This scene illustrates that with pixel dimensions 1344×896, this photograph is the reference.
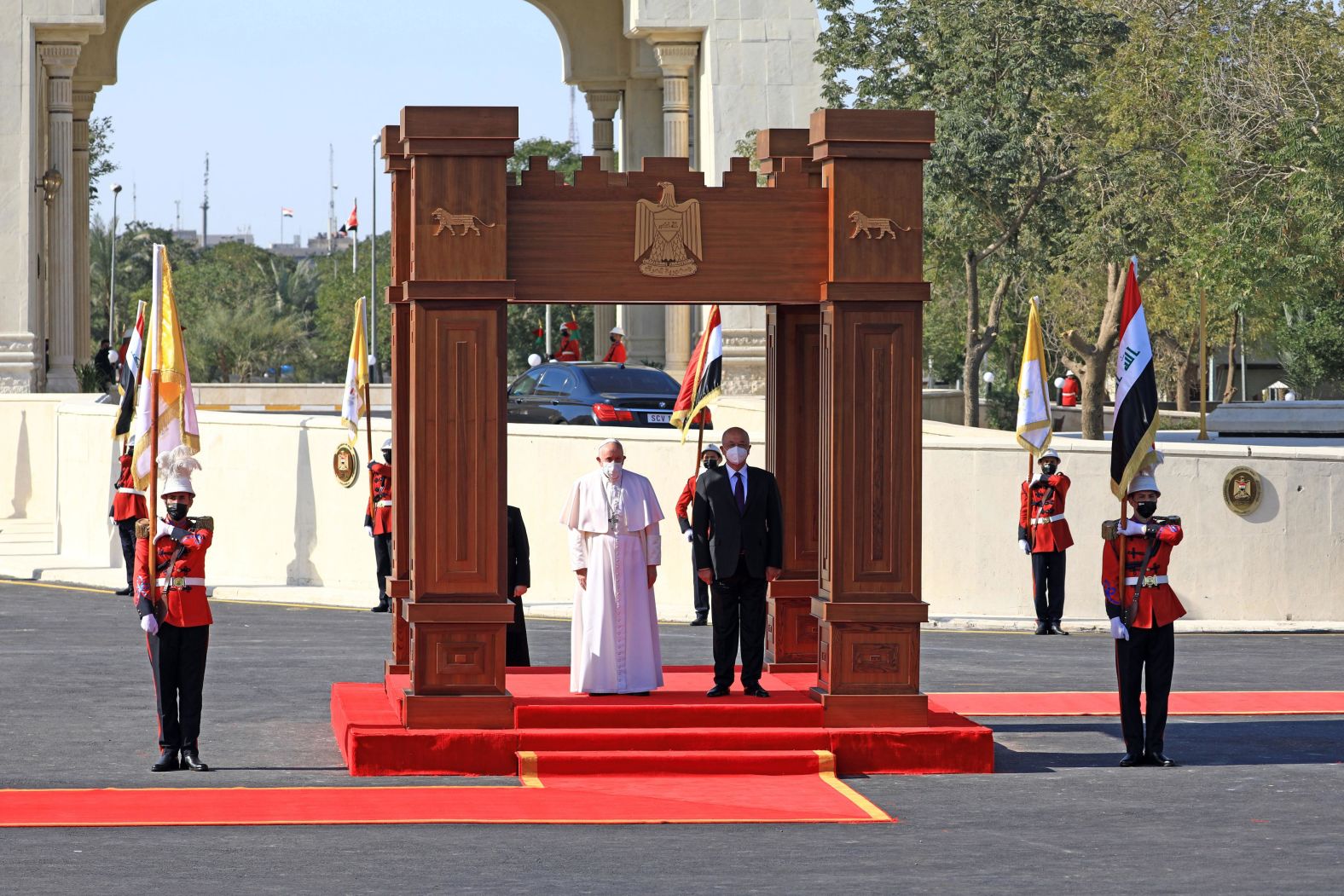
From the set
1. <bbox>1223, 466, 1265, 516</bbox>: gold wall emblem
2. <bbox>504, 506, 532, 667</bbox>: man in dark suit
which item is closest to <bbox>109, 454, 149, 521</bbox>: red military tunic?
<bbox>504, 506, 532, 667</bbox>: man in dark suit

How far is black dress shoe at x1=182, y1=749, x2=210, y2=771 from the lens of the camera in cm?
1257

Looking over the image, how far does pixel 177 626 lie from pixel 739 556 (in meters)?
3.54

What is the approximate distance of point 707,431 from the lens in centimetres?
2561

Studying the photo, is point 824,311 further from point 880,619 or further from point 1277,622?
point 1277,622

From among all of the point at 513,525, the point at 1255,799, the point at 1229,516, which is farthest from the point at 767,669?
the point at 1229,516

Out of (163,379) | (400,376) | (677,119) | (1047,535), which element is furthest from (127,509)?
(677,119)

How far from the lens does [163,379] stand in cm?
1476

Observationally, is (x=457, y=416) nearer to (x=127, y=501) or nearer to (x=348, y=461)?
(x=127, y=501)

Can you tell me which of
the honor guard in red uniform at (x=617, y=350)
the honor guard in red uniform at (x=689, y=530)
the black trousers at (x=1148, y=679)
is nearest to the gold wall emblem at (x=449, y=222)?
the black trousers at (x=1148, y=679)

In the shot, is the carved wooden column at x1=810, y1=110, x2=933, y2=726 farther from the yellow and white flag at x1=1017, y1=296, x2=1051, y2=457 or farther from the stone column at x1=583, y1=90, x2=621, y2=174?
the stone column at x1=583, y1=90, x2=621, y2=174

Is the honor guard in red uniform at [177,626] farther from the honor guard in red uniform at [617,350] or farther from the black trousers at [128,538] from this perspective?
the honor guard in red uniform at [617,350]

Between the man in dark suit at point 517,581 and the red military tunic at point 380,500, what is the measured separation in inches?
249

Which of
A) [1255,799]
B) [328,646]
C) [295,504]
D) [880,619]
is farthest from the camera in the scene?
[295,504]

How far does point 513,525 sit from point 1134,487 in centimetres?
450
